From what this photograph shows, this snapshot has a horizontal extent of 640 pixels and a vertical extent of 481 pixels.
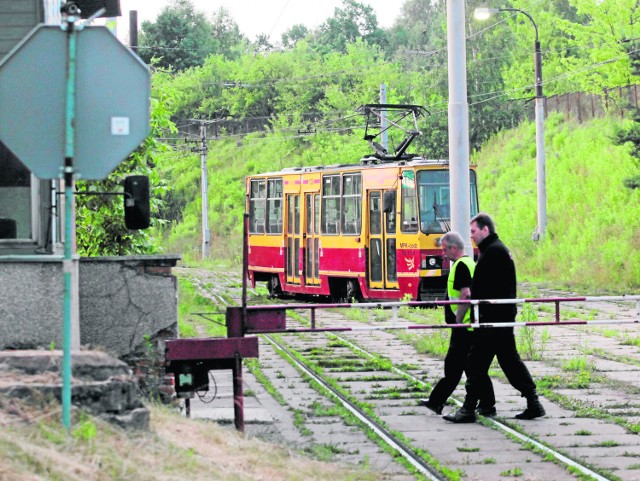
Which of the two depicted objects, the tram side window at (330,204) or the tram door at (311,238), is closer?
the tram side window at (330,204)

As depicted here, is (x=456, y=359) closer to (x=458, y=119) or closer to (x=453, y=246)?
(x=453, y=246)

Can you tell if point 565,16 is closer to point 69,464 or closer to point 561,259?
point 561,259

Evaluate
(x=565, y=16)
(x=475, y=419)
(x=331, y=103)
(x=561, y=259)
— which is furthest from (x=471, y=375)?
(x=565, y=16)

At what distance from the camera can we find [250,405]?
13.9 m

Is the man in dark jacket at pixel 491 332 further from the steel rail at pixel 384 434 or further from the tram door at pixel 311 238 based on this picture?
the tram door at pixel 311 238

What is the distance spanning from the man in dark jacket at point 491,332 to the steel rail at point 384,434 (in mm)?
805

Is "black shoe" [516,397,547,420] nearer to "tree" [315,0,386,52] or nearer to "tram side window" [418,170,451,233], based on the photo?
"tram side window" [418,170,451,233]

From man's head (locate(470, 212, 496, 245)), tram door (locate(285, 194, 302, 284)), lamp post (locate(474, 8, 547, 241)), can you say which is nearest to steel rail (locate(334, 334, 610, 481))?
man's head (locate(470, 212, 496, 245))

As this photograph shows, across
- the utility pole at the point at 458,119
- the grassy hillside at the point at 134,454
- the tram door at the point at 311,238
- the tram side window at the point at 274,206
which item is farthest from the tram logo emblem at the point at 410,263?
the grassy hillside at the point at 134,454

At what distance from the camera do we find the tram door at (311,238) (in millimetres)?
30344

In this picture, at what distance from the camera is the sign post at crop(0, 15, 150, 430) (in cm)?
816

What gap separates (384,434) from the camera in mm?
11836

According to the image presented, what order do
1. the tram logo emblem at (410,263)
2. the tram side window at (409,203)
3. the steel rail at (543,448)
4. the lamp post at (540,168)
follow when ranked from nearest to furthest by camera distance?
the steel rail at (543,448), the tram logo emblem at (410,263), the tram side window at (409,203), the lamp post at (540,168)

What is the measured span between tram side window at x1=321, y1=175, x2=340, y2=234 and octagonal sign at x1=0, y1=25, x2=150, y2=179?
21.1 meters
